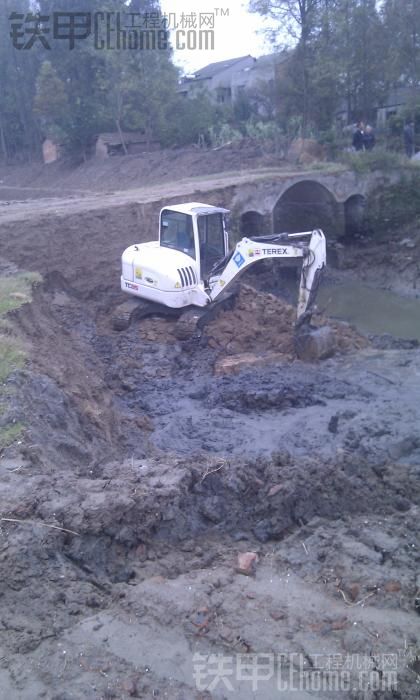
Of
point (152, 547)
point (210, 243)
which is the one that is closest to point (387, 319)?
point (210, 243)

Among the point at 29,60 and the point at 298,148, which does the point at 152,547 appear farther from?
the point at 29,60

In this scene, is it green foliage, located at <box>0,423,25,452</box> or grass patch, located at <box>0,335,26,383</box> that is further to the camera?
grass patch, located at <box>0,335,26,383</box>

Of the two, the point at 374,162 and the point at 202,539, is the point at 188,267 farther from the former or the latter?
the point at 374,162

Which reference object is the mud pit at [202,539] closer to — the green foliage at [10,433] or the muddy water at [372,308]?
the green foliage at [10,433]

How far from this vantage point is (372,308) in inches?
792

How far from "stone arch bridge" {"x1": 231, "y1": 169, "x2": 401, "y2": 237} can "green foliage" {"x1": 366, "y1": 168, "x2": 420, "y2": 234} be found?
27 cm

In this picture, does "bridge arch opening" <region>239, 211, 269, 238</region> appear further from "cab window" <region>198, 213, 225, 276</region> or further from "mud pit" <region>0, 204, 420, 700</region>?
"mud pit" <region>0, 204, 420, 700</region>

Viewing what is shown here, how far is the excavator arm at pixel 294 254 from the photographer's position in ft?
41.4

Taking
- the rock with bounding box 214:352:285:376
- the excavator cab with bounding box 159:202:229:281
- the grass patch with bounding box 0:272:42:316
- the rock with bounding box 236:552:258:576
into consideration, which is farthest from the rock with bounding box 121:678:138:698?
the excavator cab with bounding box 159:202:229:281

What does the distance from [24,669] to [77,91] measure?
39185 millimetres

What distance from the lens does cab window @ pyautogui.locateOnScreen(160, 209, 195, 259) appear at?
1390 cm

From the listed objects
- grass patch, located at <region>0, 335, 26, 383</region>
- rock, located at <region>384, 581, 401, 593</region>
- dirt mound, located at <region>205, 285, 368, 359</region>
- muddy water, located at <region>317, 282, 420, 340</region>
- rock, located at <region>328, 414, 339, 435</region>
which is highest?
grass patch, located at <region>0, 335, 26, 383</region>

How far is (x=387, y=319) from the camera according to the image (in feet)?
62.0

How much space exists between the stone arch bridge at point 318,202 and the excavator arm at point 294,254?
9.05 metres
